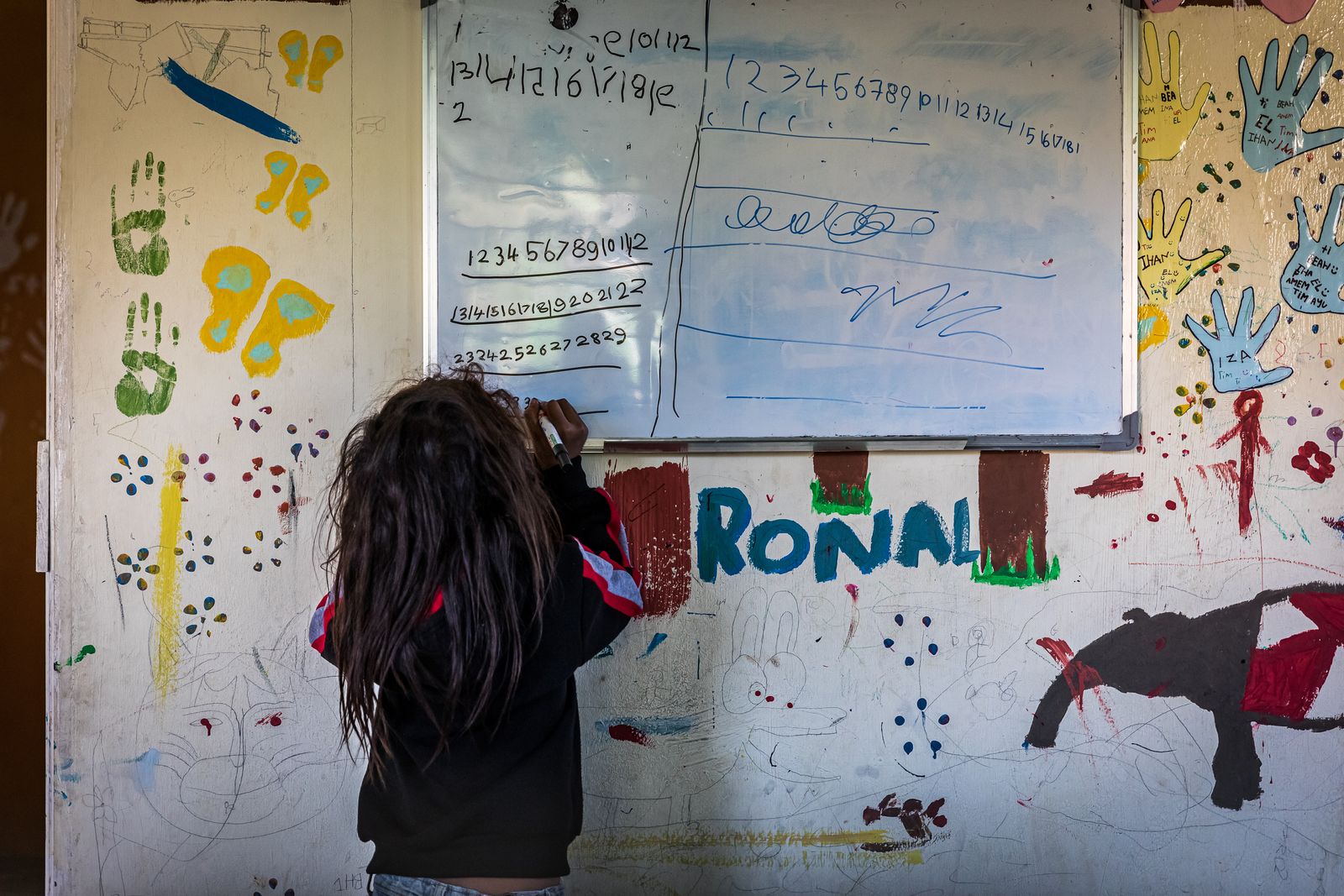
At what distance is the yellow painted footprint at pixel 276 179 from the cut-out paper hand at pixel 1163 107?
1859 millimetres

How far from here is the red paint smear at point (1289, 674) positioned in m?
1.90

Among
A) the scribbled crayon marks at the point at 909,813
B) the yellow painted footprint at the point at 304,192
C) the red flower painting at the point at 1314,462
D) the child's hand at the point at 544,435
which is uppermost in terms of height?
the yellow painted footprint at the point at 304,192

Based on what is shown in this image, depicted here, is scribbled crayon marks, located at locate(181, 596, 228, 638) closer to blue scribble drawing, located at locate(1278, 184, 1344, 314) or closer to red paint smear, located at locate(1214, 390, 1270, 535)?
red paint smear, located at locate(1214, 390, 1270, 535)

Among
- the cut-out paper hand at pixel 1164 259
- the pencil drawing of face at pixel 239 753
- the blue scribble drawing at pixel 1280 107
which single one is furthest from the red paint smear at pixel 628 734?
the blue scribble drawing at pixel 1280 107

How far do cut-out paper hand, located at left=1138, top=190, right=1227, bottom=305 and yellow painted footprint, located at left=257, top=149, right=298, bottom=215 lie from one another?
186 cm

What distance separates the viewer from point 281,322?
1810 millimetres

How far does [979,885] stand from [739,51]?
190 cm

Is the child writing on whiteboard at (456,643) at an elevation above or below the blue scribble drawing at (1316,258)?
below

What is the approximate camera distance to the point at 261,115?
5.88ft

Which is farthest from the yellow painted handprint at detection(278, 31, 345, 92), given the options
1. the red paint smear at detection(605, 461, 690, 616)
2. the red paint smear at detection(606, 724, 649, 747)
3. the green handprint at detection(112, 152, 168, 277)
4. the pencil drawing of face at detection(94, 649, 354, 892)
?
the red paint smear at detection(606, 724, 649, 747)

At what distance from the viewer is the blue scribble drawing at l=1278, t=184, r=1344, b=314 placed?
1.89 m

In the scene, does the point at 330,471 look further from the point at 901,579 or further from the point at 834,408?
the point at 901,579

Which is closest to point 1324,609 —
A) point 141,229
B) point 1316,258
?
point 1316,258

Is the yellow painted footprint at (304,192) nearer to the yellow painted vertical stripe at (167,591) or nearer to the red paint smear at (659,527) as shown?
the yellow painted vertical stripe at (167,591)
